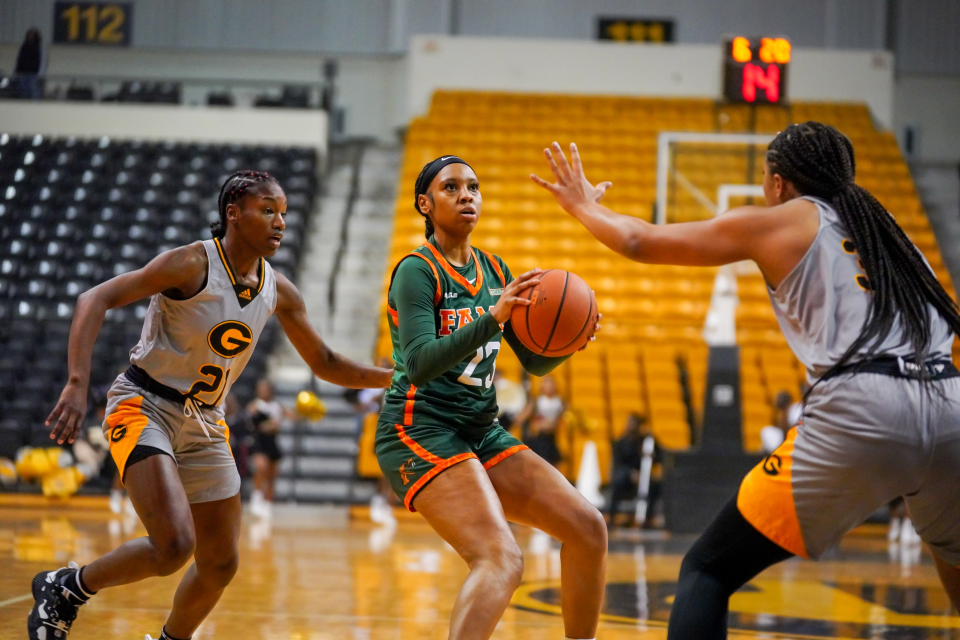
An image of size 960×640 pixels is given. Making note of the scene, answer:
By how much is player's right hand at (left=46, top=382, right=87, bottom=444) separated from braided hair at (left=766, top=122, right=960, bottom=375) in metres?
2.27

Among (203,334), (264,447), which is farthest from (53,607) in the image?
(264,447)

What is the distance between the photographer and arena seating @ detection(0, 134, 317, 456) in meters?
10.7

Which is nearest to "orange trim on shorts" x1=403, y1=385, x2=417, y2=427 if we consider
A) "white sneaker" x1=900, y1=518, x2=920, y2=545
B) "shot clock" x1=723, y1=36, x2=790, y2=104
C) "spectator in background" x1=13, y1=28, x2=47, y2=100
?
"spectator in background" x1=13, y1=28, x2=47, y2=100

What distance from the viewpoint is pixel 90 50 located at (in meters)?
14.2

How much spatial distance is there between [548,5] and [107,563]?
16.7 meters

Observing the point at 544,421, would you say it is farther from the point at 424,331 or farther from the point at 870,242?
the point at 870,242

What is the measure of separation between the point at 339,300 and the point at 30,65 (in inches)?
230

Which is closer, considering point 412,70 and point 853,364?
point 853,364

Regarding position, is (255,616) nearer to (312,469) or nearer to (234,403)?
(234,403)

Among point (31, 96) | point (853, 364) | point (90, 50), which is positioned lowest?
point (853, 364)

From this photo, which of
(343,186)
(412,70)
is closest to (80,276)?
(343,186)

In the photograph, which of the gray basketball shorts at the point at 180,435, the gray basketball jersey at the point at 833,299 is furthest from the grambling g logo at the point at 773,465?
the gray basketball shorts at the point at 180,435

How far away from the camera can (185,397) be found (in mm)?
3738

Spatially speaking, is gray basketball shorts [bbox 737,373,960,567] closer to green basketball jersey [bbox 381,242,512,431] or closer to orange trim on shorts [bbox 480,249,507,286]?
green basketball jersey [bbox 381,242,512,431]
